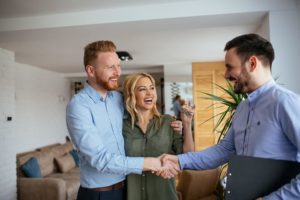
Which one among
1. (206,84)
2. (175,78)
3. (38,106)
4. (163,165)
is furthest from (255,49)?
(38,106)

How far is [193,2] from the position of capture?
9.11 ft

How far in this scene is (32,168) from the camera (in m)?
4.94

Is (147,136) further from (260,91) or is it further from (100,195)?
(260,91)

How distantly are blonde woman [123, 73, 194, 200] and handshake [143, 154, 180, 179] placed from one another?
0.24 feet

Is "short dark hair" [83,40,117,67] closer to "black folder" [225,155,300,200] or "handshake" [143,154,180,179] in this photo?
"handshake" [143,154,180,179]

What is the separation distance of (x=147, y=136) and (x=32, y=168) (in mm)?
3844

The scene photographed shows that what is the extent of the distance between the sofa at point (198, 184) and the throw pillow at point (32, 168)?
267 cm

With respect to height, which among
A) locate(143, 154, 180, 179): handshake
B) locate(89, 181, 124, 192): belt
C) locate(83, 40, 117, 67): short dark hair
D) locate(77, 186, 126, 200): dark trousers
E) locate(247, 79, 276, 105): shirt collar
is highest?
locate(83, 40, 117, 67): short dark hair

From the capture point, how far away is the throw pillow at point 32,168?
4.87 m

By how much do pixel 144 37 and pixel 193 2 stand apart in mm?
1436

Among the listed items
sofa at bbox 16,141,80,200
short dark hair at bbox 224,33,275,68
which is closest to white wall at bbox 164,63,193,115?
sofa at bbox 16,141,80,200

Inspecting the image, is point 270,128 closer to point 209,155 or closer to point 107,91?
point 209,155

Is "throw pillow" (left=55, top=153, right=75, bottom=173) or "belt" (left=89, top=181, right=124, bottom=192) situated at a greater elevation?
"belt" (left=89, top=181, right=124, bottom=192)

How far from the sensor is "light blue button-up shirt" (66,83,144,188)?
Result: 1.55 m
